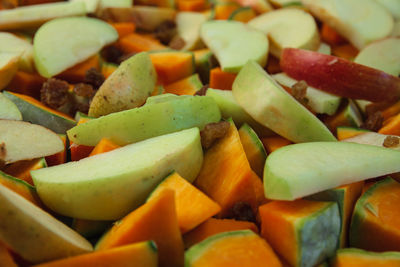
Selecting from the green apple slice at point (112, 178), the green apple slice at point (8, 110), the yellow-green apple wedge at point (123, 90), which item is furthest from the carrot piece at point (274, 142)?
the green apple slice at point (8, 110)

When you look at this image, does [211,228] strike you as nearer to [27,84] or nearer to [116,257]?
[116,257]

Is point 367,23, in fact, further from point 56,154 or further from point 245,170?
point 56,154

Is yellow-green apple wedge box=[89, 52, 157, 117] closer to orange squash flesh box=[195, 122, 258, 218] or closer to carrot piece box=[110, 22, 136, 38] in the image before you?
orange squash flesh box=[195, 122, 258, 218]

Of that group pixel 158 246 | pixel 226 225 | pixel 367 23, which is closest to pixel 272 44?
pixel 367 23

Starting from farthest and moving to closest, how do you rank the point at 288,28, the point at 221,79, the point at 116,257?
the point at 288,28 < the point at 221,79 < the point at 116,257

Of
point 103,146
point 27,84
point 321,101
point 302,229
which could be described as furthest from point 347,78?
point 27,84

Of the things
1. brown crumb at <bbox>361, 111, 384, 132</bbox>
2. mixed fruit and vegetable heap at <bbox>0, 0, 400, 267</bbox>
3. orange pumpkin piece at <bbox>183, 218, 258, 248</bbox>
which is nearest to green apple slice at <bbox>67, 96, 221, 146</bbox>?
mixed fruit and vegetable heap at <bbox>0, 0, 400, 267</bbox>

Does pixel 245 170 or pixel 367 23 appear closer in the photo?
pixel 245 170

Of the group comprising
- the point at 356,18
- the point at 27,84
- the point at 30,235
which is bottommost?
the point at 27,84
